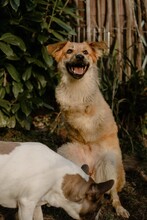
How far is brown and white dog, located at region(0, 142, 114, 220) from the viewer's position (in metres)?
4.46

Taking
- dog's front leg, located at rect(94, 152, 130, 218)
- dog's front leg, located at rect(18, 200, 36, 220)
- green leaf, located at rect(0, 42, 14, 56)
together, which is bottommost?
dog's front leg, located at rect(94, 152, 130, 218)

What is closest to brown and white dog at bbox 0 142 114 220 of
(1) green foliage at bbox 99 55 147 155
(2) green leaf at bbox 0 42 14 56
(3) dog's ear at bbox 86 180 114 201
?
(3) dog's ear at bbox 86 180 114 201

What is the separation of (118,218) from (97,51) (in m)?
2.14

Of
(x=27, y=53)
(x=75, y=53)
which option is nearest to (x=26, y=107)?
(x=27, y=53)

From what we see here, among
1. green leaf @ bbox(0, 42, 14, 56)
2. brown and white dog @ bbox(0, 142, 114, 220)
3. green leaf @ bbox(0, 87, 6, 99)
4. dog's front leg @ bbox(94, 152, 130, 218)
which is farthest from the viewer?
green leaf @ bbox(0, 87, 6, 99)

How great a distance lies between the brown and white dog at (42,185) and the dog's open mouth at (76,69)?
6.42ft

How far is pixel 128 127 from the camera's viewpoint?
833 centimetres

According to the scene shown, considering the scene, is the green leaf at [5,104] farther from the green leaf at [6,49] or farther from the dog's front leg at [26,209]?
the dog's front leg at [26,209]

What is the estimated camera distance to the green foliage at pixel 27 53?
770 centimetres

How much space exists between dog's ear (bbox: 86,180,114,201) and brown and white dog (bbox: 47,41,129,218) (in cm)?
144

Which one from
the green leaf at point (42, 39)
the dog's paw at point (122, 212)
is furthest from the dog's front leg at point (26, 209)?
the green leaf at point (42, 39)

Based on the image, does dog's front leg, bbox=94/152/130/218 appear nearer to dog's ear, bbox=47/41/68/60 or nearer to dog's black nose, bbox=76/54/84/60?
dog's black nose, bbox=76/54/84/60

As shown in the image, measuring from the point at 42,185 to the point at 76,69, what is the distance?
2350 mm

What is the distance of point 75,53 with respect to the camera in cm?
631
